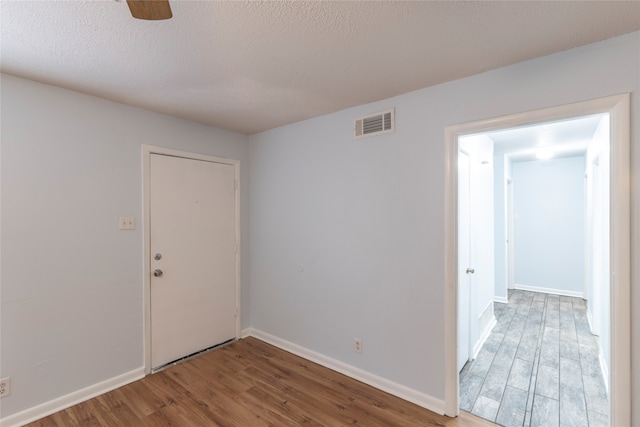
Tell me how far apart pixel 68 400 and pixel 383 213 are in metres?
2.80

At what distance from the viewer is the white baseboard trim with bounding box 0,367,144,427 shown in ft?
6.57

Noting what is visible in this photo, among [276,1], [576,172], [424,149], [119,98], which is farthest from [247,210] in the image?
[576,172]

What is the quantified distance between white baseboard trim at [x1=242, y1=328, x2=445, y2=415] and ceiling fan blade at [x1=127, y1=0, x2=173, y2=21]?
2.72m

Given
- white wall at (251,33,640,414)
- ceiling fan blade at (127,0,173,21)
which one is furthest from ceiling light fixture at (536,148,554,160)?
ceiling fan blade at (127,0,173,21)

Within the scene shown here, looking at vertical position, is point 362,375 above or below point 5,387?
below

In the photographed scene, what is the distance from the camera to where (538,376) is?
261 cm


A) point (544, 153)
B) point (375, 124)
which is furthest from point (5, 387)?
point (544, 153)

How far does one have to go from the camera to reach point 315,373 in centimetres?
269

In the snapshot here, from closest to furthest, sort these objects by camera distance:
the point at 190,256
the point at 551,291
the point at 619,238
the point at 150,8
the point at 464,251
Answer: the point at 150,8 < the point at 619,238 < the point at 464,251 < the point at 190,256 < the point at 551,291

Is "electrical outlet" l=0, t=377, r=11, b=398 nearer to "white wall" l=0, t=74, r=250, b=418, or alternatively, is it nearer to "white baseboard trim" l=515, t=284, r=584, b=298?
"white wall" l=0, t=74, r=250, b=418

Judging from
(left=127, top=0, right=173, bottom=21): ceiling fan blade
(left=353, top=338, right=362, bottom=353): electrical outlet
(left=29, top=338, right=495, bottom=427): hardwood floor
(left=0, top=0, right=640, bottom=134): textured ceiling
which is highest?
(left=0, top=0, right=640, bottom=134): textured ceiling

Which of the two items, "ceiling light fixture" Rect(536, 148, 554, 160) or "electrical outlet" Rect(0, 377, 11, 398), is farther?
"ceiling light fixture" Rect(536, 148, 554, 160)

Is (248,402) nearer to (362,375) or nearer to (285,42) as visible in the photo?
(362,375)

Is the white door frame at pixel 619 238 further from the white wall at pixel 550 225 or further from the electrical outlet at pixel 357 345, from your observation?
the white wall at pixel 550 225
